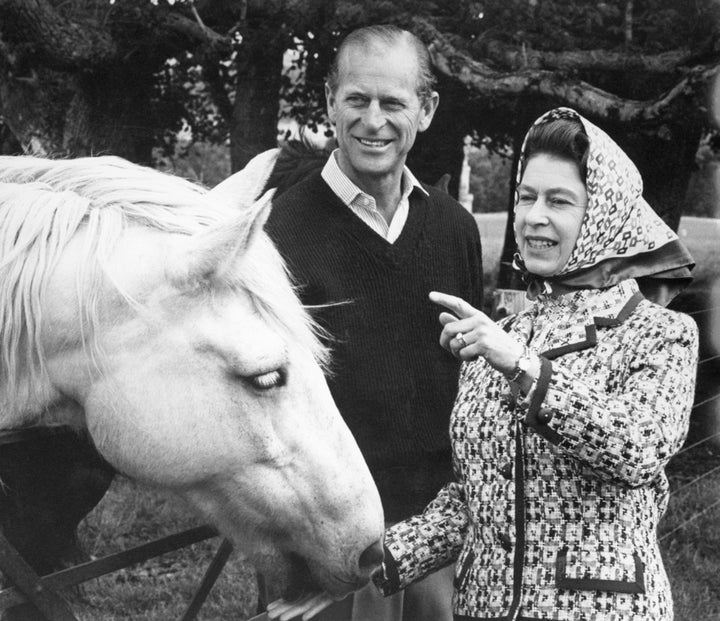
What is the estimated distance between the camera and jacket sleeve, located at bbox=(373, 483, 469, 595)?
72.2 inches

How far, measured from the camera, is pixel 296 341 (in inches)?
64.9

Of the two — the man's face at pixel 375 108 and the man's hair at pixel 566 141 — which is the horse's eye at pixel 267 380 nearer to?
the man's hair at pixel 566 141

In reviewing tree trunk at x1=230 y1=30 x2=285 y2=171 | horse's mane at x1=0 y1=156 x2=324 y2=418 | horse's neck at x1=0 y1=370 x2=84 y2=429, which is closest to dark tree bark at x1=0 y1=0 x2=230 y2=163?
tree trunk at x1=230 y1=30 x2=285 y2=171

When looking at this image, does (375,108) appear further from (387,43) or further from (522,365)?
(522,365)

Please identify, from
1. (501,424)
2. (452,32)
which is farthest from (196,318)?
(452,32)

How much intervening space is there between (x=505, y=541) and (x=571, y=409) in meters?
0.39

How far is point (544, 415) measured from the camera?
150 centimetres

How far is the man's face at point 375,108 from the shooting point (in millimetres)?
2305

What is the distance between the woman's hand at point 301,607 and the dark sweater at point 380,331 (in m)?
0.64

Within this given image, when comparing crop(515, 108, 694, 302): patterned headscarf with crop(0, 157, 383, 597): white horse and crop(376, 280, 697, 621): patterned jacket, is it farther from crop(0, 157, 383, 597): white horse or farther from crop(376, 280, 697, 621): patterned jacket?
crop(0, 157, 383, 597): white horse

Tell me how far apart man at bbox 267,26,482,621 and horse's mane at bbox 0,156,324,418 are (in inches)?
20.9

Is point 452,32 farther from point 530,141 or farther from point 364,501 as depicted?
point 364,501

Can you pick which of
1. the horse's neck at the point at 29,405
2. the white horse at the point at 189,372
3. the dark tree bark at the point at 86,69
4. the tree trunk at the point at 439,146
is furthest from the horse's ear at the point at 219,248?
the tree trunk at the point at 439,146

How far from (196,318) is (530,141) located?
2.80ft
